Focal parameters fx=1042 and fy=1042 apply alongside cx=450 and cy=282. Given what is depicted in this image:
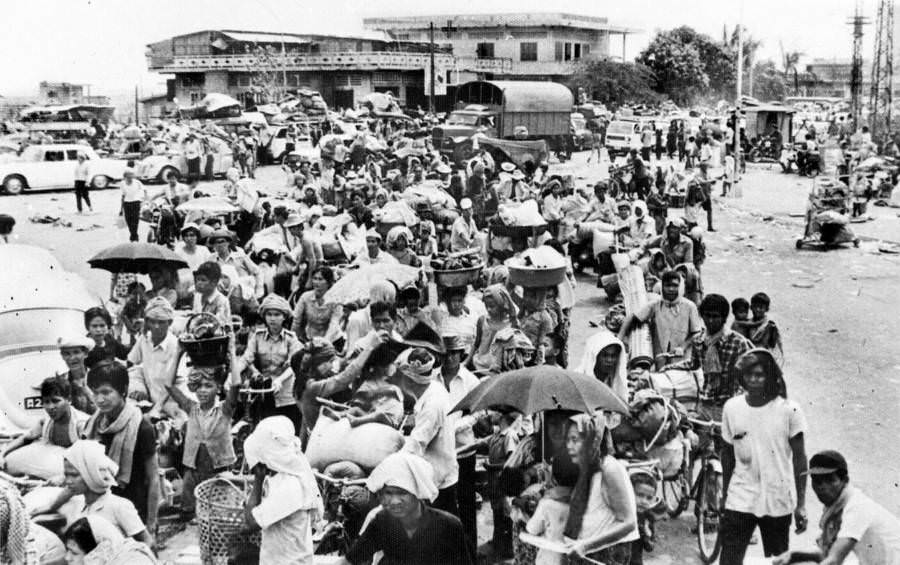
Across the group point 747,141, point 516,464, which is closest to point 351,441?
point 516,464

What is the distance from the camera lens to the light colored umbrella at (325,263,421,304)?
8.98m

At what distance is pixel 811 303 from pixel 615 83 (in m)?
50.9

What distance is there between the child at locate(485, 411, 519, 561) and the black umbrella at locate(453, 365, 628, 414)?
2.20 ft

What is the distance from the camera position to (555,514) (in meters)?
4.69

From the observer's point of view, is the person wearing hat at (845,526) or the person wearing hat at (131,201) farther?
the person wearing hat at (131,201)

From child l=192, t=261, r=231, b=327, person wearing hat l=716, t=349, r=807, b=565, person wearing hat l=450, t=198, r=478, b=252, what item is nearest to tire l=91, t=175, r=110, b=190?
person wearing hat l=450, t=198, r=478, b=252

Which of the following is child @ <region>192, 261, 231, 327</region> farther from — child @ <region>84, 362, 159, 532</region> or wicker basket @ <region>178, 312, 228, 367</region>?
child @ <region>84, 362, 159, 532</region>

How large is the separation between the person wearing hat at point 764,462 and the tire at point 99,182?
28.1 meters

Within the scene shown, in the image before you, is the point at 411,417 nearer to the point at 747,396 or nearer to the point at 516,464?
the point at 516,464

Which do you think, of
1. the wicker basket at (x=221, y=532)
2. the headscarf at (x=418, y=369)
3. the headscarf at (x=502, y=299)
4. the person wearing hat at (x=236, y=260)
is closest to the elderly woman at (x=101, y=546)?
the wicker basket at (x=221, y=532)

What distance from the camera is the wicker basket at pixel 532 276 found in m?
9.25

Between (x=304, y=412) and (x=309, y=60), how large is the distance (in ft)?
209

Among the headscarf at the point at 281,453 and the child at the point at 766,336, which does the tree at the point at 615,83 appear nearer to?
the child at the point at 766,336

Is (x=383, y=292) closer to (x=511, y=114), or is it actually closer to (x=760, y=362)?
(x=760, y=362)
